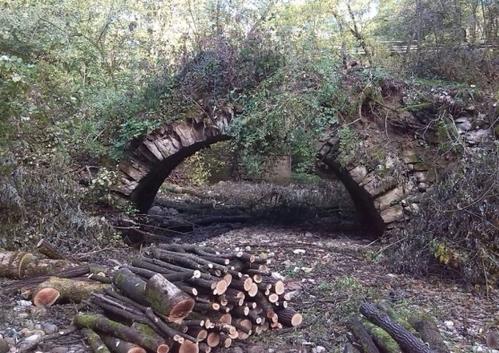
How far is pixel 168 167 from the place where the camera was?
357 inches

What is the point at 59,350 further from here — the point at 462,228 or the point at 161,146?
the point at 161,146

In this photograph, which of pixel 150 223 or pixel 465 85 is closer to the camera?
pixel 465 85

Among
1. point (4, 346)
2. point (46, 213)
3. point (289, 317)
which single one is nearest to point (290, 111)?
point (46, 213)

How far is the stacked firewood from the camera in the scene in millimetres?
3445

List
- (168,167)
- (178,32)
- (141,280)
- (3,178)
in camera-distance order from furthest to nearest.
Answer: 1. (178,32)
2. (168,167)
3. (3,178)
4. (141,280)

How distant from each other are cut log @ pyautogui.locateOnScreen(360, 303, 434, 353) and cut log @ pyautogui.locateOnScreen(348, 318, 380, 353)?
0.12 metres

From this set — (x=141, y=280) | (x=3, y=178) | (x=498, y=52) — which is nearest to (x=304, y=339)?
(x=141, y=280)

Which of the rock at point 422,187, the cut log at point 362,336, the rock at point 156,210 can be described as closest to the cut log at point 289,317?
the cut log at point 362,336

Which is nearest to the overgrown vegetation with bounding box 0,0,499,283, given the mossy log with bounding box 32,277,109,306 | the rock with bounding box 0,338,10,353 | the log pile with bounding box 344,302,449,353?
the mossy log with bounding box 32,277,109,306

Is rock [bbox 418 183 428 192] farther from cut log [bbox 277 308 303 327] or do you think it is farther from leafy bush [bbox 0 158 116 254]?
leafy bush [bbox 0 158 116 254]

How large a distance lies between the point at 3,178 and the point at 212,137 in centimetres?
318

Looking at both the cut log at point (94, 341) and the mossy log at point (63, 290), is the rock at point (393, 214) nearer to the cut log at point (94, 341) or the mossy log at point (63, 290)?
the mossy log at point (63, 290)

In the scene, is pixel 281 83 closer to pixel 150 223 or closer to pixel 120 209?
pixel 120 209

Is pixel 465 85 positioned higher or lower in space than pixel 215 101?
lower
